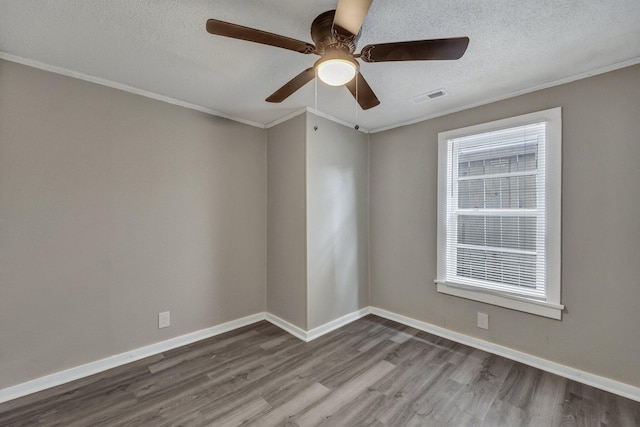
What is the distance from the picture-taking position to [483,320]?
8.73ft

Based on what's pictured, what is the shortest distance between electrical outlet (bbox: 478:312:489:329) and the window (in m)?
0.15

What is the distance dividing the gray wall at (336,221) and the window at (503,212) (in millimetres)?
949

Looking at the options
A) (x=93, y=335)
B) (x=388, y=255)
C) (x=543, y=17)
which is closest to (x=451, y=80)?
(x=543, y=17)

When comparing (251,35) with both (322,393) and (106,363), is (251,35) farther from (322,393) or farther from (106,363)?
(106,363)

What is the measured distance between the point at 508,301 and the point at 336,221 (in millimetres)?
1799

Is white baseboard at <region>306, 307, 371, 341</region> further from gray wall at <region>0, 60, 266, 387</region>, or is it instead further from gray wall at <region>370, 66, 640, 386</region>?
gray wall at <region>370, 66, 640, 386</region>

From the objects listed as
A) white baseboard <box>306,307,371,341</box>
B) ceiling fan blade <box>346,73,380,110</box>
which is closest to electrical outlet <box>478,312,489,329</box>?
white baseboard <box>306,307,371,341</box>

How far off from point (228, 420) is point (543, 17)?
3.03 m

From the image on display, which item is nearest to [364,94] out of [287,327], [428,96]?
[428,96]

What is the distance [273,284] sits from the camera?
329 cm

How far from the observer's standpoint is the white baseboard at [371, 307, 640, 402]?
2002mm

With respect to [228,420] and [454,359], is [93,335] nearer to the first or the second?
[228,420]

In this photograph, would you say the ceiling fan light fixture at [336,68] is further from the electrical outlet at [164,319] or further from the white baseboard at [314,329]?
the electrical outlet at [164,319]

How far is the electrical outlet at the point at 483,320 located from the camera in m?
2.64
